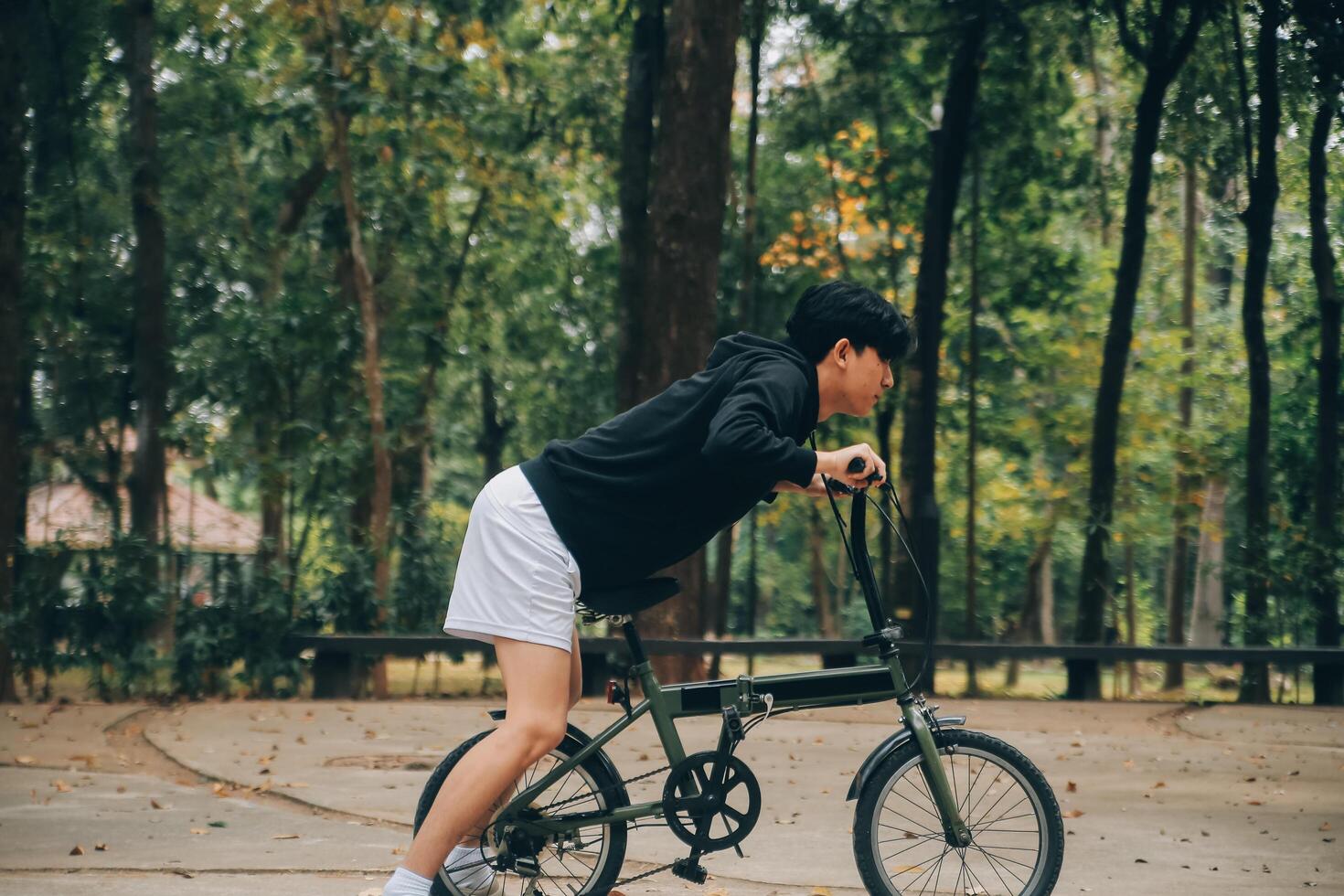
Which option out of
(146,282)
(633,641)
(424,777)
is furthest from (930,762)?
(146,282)

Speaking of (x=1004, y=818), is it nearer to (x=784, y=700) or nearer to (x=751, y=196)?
(x=784, y=700)

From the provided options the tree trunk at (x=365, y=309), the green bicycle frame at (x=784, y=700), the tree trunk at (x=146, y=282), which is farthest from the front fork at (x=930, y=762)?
the tree trunk at (x=146, y=282)

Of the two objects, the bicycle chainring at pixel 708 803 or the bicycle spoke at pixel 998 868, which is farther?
the bicycle spoke at pixel 998 868

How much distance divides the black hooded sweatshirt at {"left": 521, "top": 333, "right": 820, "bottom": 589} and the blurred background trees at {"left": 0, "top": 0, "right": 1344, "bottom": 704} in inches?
306

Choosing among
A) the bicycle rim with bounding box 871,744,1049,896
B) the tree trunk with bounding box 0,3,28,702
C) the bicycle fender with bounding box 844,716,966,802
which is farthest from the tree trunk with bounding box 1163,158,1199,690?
the bicycle fender with bounding box 844,716,966,802

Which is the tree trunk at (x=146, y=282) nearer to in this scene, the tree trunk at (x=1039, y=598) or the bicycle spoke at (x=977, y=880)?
the tree trunk at (x=1039, y=598)

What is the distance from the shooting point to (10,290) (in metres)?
12.3

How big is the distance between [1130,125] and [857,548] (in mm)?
18099

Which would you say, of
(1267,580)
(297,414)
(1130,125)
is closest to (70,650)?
(297,414)

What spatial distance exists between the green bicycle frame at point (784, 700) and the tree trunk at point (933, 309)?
892 centimetres

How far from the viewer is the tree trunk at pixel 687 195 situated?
11859 millimetres

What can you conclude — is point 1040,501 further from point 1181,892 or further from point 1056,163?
point 1181,892

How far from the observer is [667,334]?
12.0 meters

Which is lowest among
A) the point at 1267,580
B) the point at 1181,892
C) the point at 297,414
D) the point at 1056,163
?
the point at 1181,892
